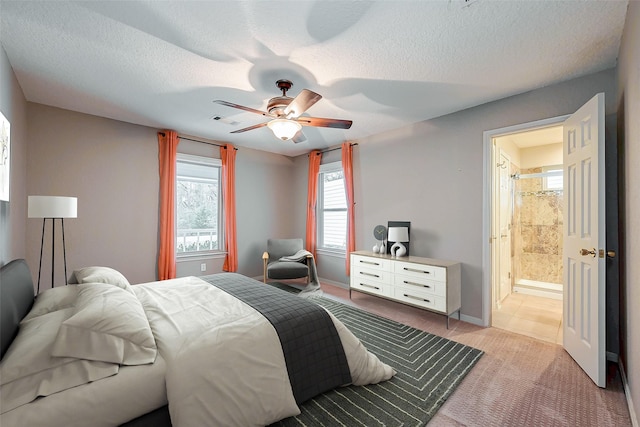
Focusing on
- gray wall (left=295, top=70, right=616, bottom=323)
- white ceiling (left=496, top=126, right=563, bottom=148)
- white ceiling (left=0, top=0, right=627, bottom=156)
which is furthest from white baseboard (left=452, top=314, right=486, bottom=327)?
white ceiling (left=0, top=0, right=627, bottom=156)

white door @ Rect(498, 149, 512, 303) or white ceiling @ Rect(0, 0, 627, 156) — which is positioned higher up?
white ceiling @ Rect(0, 0, 627, 156)

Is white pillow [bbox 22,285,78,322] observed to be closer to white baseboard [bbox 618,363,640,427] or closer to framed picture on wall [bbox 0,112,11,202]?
framed picture on wall [bbox 0,112,11,202]

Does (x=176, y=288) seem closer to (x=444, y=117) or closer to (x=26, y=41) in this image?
(x=26, y=41)

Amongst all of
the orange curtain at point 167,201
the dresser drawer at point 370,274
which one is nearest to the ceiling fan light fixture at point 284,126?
the dresser drawer at point 370,274

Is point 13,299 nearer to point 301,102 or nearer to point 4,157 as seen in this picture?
point 4,157

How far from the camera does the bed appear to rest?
1.12 meters

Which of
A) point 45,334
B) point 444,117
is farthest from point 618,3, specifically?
point 45,334

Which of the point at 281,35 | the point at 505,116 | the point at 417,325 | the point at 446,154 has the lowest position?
the point at 417,325

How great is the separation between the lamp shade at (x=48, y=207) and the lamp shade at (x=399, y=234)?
11.6 ft

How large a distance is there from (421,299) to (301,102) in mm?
2546

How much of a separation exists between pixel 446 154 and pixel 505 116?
0.70 m

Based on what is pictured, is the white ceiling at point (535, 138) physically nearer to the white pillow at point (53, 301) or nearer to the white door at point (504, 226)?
the white door at point (504, 226)

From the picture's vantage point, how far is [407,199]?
3803mm

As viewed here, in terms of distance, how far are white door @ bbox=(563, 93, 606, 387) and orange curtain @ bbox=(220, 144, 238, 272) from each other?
170 inches
